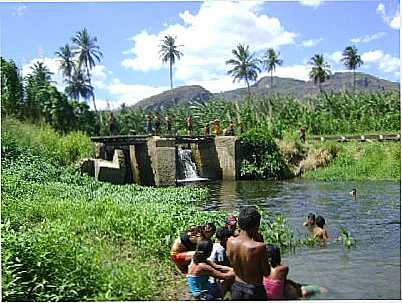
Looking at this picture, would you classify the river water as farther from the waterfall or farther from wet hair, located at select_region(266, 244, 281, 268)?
the waterfall

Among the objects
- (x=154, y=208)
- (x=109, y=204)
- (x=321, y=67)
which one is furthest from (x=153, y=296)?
(x=321, y=67)

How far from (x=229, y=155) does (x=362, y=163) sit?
583 centimetres

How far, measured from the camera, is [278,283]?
Answer: 6586 mm

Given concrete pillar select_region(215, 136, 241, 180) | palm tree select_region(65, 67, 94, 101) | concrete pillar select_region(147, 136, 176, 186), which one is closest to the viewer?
concrete pillar select_region(147, 136, 176, 186)

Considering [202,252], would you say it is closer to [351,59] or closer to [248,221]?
[248,221]

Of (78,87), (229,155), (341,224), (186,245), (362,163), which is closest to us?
(186,245)

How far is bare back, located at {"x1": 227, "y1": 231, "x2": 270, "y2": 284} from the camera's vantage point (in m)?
5.80

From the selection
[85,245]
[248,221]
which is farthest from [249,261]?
[85,245]

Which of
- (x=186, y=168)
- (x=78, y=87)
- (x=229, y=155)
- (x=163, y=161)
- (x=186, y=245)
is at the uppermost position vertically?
(x=78, y=87)

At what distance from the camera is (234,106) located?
37750mm

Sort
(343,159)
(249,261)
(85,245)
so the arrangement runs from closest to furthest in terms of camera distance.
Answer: (249,261)
(85,245)
(343,159)

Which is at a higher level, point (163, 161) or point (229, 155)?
point (229, 155)

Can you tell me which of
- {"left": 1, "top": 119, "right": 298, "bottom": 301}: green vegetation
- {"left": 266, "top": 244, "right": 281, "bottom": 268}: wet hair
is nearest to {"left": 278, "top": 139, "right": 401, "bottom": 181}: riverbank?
{"left": 1, "top": 119, "right": 298, "bottom": 301}: green vegetation

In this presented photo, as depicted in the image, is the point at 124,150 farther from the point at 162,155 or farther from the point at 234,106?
the point at 234,106
